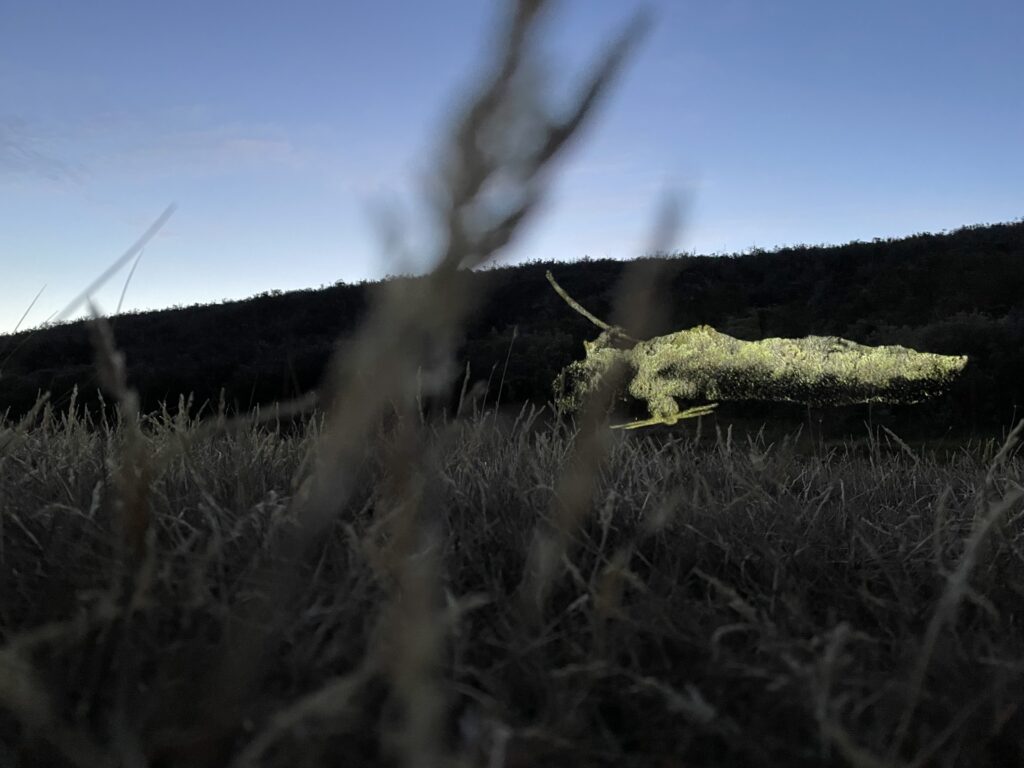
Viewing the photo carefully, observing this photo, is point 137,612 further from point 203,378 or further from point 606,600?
point 203,378

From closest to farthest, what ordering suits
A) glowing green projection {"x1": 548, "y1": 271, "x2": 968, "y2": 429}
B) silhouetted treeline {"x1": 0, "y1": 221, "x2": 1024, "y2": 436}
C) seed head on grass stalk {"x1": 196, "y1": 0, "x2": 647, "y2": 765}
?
1. seed head on grass stalk {"x1": 196, "y1": 0, "x2": 647, "y2": 765}
2. glowing green projection {"x1": 548, "y1": 271, "x2": 968, "y2": 429}
3. silhouetted treeline {"x1": 0, "y1": 221, "x2": 1024, "y2": 436}

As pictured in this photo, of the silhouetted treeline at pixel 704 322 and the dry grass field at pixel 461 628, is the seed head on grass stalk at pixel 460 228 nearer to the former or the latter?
the dry grass field at pixel 461 628

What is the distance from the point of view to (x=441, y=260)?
1.92 ft

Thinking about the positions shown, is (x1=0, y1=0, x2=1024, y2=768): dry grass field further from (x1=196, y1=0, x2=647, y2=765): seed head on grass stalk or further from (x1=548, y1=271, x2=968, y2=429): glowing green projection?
(x1=548, y1=271, x2=968, y2=429): glowing green projection

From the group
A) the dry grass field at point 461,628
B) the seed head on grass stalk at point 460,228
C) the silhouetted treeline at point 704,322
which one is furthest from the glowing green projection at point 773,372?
the seed head on grass stalk at point 460,228

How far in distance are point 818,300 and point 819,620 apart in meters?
11.2

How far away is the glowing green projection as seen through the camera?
6.72 meters

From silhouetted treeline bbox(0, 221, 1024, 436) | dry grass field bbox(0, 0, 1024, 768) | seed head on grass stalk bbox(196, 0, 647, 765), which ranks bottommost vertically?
dry grass field bbox(0, 0, 1024, 768)

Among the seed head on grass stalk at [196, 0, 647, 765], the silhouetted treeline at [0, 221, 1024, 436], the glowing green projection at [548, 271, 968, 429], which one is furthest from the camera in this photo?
the silhouetted treeline at [0, 221, 1024, 436]

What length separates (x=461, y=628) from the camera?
3.84 feet

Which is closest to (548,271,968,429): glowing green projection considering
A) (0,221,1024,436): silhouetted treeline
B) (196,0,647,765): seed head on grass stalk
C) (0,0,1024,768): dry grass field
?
(0,221,1024,436): silhouetted treeline

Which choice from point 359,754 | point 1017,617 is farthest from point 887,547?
point 359,754

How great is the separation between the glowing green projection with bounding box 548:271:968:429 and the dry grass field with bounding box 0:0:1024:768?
4857 millimetres

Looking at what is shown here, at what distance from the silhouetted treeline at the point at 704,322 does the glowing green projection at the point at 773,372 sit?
0.21 meters
